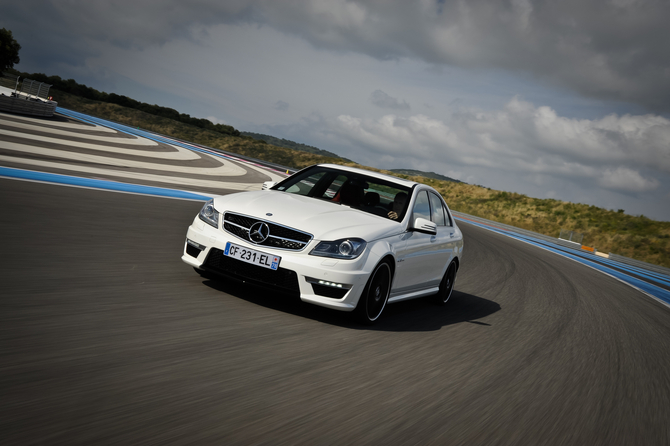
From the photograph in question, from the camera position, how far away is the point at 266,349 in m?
4.25

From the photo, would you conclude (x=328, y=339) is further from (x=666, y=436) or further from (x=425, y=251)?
(x=666, y=436)

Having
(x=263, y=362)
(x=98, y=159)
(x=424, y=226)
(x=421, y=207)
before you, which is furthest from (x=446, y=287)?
(x=98, y=159)

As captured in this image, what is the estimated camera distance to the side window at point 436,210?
708cm

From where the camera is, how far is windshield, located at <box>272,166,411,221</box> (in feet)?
20.4

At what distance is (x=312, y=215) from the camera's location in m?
5.36

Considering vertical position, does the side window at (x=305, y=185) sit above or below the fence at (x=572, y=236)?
below

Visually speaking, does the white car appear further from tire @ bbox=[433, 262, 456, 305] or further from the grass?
the grass

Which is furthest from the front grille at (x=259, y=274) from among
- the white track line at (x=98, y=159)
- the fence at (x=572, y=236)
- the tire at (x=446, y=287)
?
the fence at (x=572, y=236)

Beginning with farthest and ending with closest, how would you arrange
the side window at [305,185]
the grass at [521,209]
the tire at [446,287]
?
1. the grass at [521,209]
2. the tire at [446,287]
3. the side window at [305,185]

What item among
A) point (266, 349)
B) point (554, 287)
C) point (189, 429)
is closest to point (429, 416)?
point (266, 349)

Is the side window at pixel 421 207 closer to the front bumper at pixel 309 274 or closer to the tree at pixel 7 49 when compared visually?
the front bumper at pixel 309 274

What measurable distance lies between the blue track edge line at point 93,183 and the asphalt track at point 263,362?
9.80ft

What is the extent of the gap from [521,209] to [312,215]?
185ft

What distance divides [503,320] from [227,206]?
150 inches
